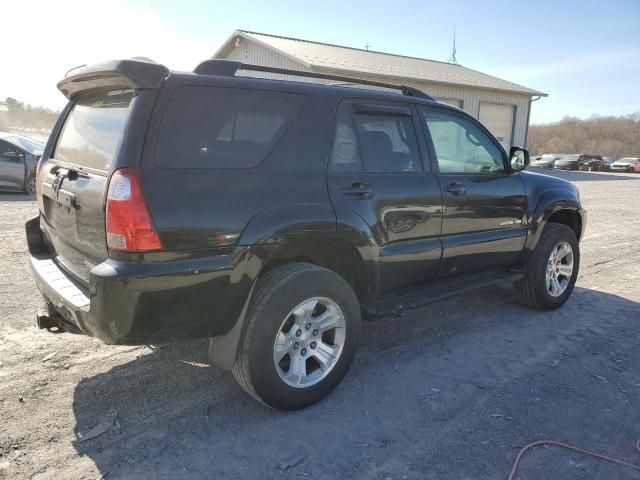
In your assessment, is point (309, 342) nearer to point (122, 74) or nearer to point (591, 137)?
point (122, 74)

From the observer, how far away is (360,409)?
3.12 meters

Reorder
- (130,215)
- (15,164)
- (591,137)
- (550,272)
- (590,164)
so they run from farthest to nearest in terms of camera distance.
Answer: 1. (591,137)
2. (590,164)
3. (15,164)
4. (550,272)
5. (130,215)

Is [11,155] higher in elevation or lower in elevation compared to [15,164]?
higher

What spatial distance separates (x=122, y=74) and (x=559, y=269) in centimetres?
431

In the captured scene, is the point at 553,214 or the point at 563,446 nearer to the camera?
the point at 563,446

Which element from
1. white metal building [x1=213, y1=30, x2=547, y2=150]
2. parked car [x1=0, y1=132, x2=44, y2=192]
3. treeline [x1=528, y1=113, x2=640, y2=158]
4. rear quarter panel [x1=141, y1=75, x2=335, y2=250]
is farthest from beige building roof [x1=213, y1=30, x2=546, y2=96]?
treeline [x1=528, y1=113, x2=640, y2=158]

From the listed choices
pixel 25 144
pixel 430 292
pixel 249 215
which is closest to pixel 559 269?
pixel 430 292

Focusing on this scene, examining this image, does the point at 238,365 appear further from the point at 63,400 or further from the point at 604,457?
the point at 604,457

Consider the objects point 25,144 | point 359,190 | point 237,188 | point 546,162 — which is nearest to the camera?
point 237,188

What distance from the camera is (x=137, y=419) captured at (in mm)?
2916

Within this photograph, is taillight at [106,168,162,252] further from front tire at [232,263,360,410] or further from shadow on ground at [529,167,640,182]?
shadow on ground at [529,167,640,182]

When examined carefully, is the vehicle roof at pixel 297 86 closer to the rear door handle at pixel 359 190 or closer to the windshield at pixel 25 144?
the rear door handle at pixel 359 190

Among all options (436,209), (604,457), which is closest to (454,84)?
(436,209)

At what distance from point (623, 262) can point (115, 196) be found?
701 cm
